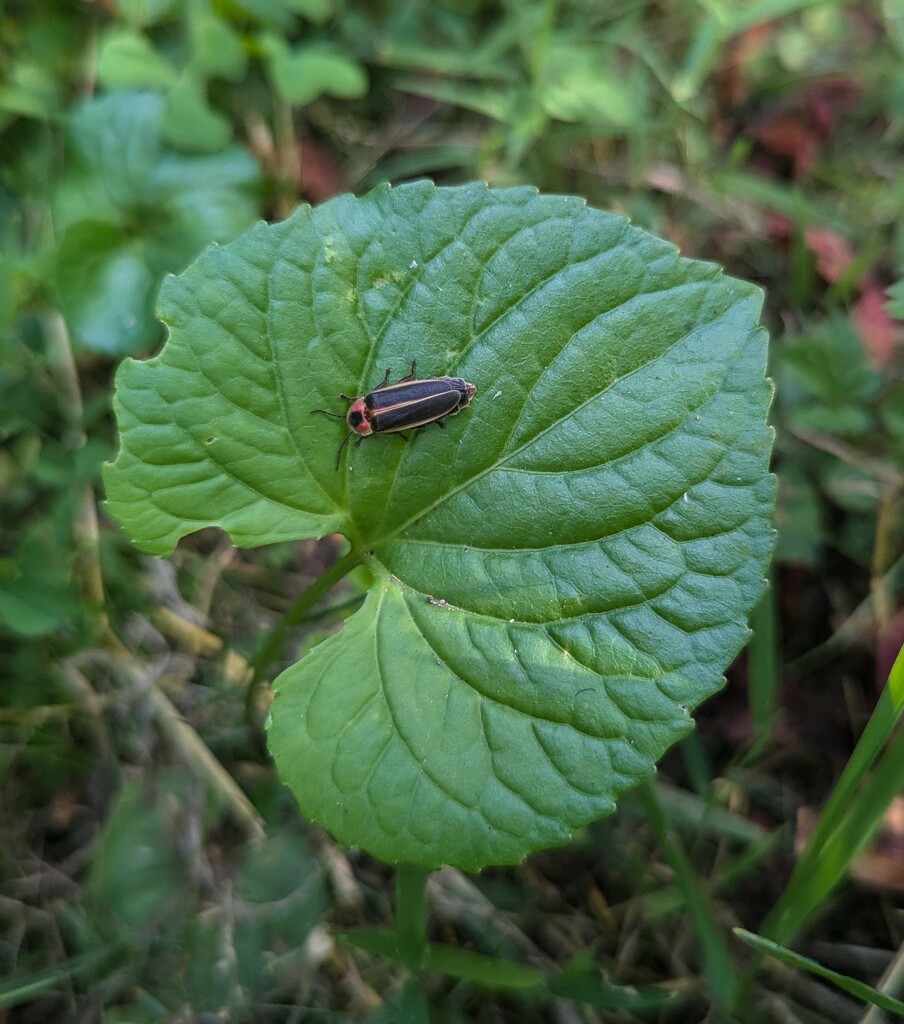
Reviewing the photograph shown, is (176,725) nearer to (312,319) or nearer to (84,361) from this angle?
(84,361)

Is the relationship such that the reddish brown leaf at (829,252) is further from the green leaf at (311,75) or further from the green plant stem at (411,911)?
the green plant stem at (411,911)

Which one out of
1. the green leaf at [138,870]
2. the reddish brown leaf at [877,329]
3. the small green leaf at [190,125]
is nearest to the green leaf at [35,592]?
the green leaf at [138,870]

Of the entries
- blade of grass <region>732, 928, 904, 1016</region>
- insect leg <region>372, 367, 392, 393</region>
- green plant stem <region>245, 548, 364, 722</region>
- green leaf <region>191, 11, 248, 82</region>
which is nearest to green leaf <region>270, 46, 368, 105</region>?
green leaf <region>191, 11, 248, 82</region>

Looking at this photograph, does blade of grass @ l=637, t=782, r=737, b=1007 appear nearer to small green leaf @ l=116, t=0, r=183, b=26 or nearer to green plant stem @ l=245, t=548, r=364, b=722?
green plant stem @ l=245, t=548, r=364, b=722

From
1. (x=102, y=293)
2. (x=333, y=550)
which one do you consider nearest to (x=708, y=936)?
(x=333, y=550)

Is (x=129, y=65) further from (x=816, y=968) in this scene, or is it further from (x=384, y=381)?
(x=816, y=968)
